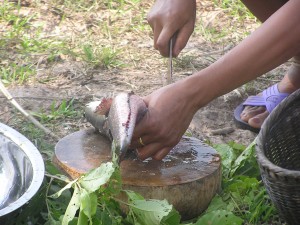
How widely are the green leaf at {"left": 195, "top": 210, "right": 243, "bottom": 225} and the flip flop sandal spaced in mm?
949

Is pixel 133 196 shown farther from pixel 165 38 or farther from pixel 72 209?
pixel 165 38

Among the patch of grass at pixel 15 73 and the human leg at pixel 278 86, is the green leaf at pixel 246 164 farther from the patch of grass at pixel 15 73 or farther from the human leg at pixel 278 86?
the patch of grass at pixel 15 73

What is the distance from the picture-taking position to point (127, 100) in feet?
7.13

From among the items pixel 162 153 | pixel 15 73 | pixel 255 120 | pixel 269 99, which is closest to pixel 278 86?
pixel 269 99

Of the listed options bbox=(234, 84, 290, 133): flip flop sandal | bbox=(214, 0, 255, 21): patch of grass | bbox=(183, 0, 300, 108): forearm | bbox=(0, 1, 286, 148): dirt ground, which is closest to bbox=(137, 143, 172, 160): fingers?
bbox=(183, 0, 300, 108): forearm

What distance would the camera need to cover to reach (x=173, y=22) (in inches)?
98.7

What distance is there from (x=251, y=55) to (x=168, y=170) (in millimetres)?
438

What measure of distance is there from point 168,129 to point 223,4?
2486 mm

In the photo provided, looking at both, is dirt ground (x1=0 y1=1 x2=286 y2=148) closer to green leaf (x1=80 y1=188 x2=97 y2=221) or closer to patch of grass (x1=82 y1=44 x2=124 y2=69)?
patch of grass (x1=82 y1=44 x2=124 y2=69)

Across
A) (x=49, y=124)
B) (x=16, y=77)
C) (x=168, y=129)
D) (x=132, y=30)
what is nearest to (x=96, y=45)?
(x=132, y=30)

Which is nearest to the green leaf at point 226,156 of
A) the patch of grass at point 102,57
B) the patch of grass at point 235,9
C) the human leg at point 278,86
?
the human leg at point 278,86

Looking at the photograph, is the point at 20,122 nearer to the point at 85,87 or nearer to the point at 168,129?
the point at 85,87

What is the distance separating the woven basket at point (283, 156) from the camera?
2035 mm

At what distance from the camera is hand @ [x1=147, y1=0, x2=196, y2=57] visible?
8.21 feet
